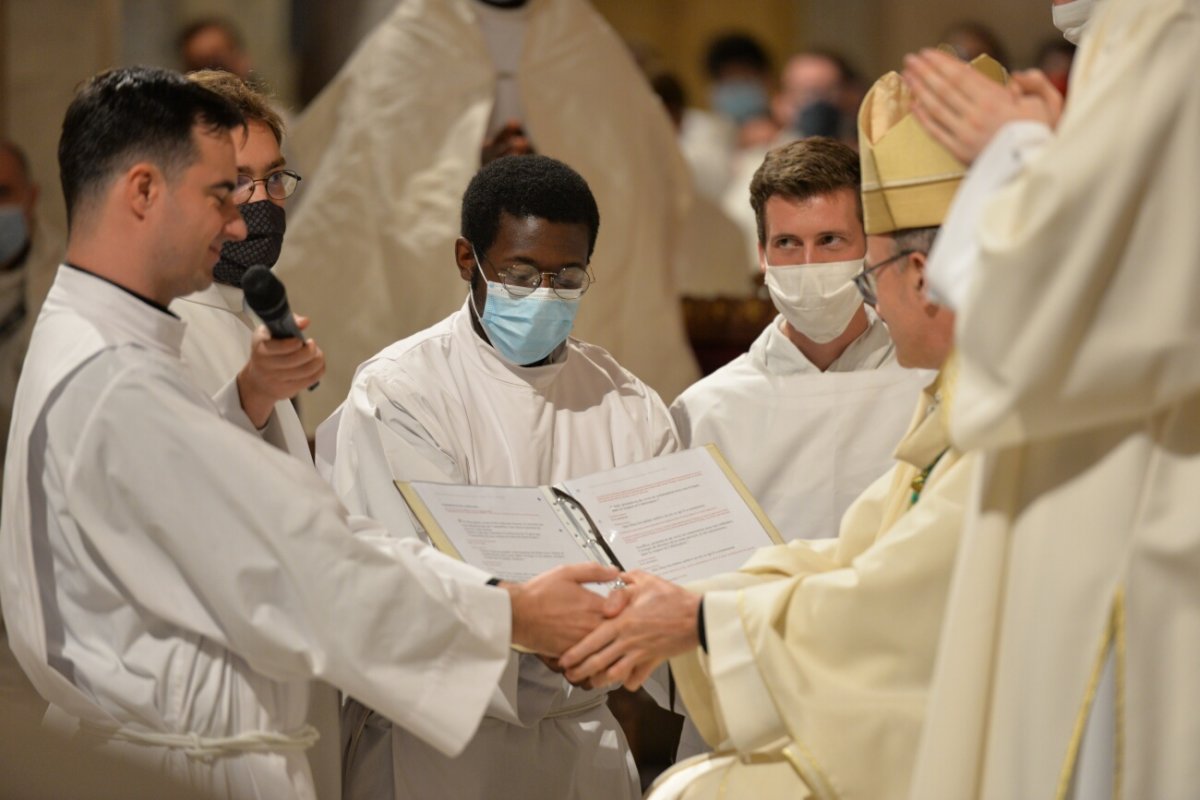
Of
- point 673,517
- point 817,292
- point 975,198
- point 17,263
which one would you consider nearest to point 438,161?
point 17,263

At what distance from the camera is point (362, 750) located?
4191 mm

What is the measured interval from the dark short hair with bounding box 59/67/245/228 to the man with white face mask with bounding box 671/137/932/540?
1882mm

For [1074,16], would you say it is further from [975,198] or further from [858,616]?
[858,616]

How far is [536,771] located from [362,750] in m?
0.43

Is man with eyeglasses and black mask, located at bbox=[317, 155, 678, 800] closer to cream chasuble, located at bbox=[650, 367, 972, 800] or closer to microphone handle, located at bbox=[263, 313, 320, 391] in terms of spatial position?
microphone handle, located at bbox=[263, 313, 320, 391]

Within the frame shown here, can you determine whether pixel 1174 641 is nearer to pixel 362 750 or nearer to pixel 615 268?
pixel 362 750

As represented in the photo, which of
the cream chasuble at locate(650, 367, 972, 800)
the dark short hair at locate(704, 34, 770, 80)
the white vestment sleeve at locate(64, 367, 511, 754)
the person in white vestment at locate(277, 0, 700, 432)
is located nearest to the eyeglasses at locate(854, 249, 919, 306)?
the cream chasuble at locate(650, 367, 972, 800)

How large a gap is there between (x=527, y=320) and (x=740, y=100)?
31.1 ft

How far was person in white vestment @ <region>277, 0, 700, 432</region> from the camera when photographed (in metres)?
7.46

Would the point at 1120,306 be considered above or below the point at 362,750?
above

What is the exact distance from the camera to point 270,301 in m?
3.43

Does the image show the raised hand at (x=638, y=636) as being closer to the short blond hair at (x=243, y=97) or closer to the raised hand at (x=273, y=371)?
the raised hand at (x=273, y=371)

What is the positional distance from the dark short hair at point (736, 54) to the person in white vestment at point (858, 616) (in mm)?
10558

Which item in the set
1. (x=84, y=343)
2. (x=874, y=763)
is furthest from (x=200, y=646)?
(x=874, y=763)
